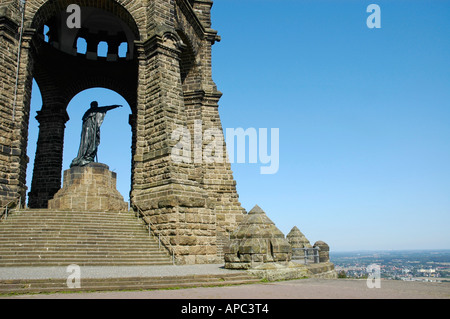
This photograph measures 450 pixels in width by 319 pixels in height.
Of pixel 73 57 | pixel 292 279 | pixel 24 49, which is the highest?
pixel 73 57

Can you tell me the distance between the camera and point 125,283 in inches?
281

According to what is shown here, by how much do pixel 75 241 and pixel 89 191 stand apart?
4.29 metres

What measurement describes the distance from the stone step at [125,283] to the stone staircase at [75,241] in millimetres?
3945

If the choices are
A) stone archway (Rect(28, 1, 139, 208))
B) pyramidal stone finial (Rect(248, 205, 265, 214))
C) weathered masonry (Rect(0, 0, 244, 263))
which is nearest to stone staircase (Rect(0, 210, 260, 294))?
weathered masonry (Rect(0, 0, 244, 263))

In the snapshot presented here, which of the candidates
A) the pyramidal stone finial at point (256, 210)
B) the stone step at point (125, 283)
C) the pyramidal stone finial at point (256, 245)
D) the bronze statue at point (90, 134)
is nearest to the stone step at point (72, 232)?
the pyramidal stone finial at point (256, 245)

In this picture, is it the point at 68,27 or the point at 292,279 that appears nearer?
the point at 292,279

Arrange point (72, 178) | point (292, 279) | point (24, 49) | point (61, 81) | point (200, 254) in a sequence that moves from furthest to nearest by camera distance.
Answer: point (61, 81)
point (72, 178)
point (24, 49)
point (200, 254)
point (292, 279)

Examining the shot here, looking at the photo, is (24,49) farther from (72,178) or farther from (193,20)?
(193,20)

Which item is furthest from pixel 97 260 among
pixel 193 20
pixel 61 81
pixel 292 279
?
pixel 61 81

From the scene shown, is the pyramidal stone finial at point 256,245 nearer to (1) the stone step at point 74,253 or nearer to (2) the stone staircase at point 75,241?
(2) the stone staircase at point 75,241
